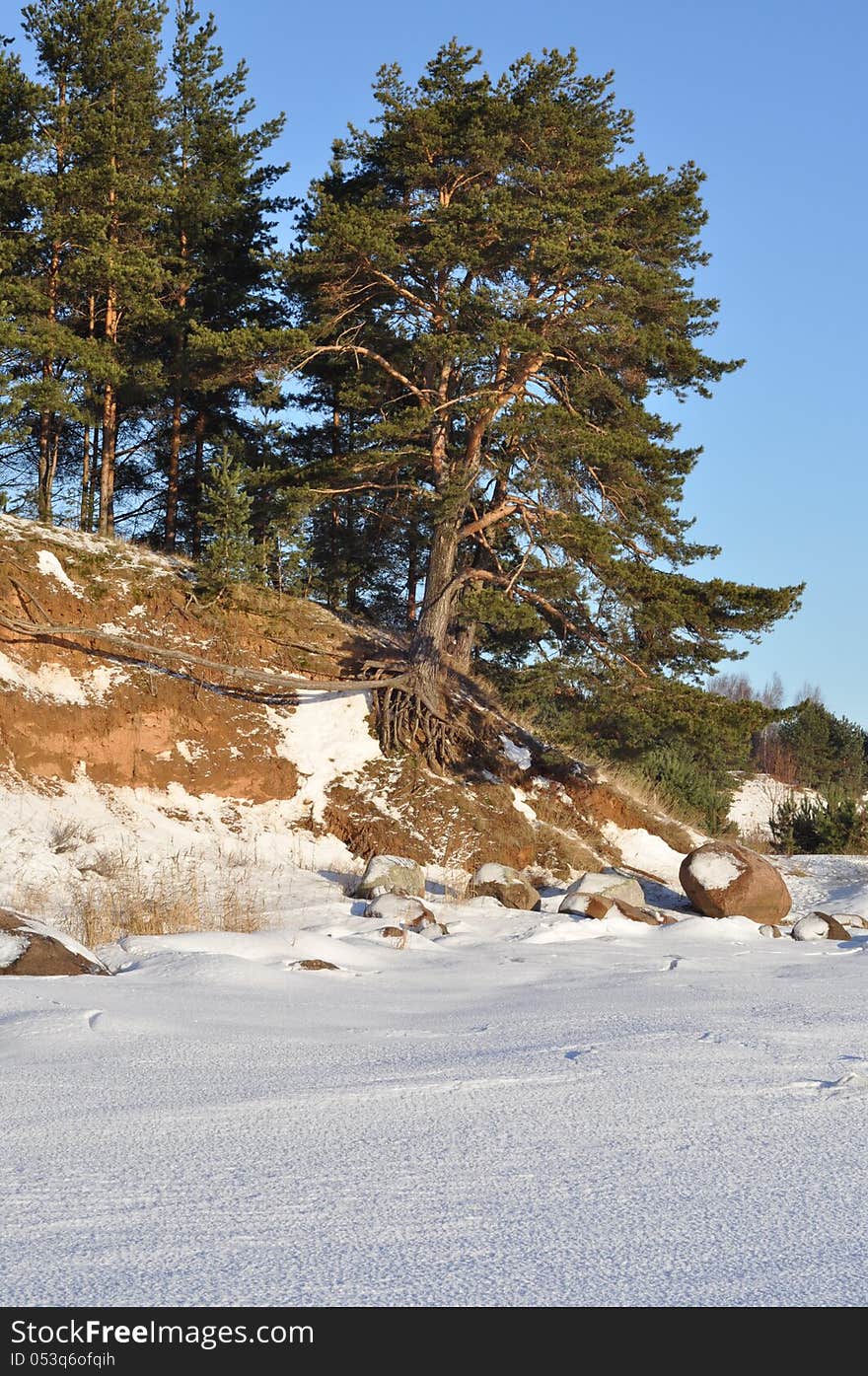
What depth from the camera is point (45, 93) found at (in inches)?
838

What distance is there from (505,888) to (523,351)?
7.80m

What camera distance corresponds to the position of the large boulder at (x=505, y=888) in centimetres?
1473

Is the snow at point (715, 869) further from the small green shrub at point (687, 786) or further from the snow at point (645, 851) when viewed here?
the small green shrub at point (687, 786)

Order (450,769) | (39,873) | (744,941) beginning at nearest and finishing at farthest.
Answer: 1. (744,941)
2. (39,873)
3. (450,769)

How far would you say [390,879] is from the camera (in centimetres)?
1450

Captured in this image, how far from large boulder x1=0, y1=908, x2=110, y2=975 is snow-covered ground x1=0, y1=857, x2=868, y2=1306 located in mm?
539

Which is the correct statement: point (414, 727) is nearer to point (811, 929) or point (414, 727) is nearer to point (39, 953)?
point (811, 929)

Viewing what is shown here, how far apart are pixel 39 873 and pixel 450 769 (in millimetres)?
7181

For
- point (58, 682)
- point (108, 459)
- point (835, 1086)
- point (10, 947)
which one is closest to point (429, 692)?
point (58, 682)

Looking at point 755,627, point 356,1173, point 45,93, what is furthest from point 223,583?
point 356,1173

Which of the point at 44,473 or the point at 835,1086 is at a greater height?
the point at 44,473

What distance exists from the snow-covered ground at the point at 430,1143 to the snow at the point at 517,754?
12303mm

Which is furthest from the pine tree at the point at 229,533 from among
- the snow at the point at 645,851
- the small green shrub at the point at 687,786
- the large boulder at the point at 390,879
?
the small green shrub at the point at 687,786
